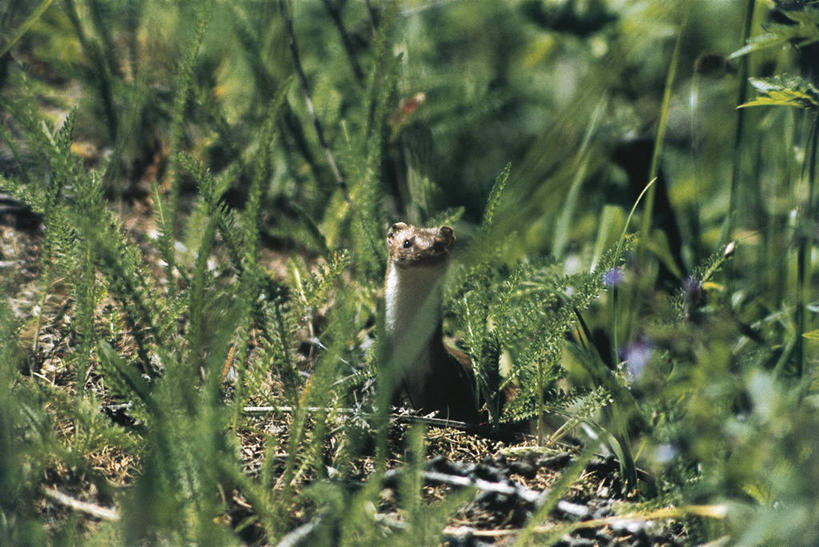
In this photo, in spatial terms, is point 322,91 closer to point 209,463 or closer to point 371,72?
point 371,72

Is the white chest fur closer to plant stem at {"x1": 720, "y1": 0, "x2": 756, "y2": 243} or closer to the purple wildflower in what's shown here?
the purple wildflower

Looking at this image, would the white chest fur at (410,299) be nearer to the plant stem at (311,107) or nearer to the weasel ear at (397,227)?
the weasel ear at (397,227)

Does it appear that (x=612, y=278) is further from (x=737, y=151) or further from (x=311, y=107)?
(x=311, y=107)

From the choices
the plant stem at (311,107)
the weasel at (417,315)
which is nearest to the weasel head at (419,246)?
the weasel at (417,315)

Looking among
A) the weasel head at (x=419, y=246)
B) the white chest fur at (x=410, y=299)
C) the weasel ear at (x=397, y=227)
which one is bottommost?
the white chest fur at (x=410, y=299)

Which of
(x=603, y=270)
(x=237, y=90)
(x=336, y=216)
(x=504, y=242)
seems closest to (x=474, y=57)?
(x=237, y=90)

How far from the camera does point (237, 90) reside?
8.93ft

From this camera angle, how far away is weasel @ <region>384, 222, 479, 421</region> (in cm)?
172

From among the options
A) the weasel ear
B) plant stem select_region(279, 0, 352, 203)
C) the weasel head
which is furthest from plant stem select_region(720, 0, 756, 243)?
plant stem select_region(279, 0, 352, 203)

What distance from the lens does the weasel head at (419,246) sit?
1.73 meters

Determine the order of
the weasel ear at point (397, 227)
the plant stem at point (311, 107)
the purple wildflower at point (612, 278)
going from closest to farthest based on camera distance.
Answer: the purple wildflower at point (612, 278)
the weasel ear at point (397, 227)
the plant stem at point (311, 107)

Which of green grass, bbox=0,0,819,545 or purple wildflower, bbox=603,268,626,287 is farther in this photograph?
purple wildflower, bbox=603,268,626,287

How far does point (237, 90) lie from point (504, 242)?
5.00 ft

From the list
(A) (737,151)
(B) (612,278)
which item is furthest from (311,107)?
(A) (737,151)
